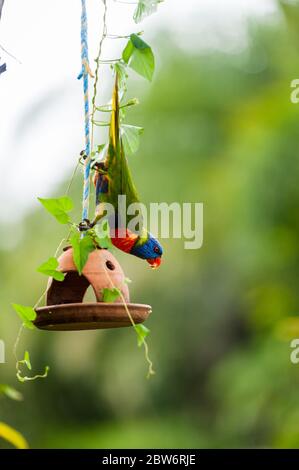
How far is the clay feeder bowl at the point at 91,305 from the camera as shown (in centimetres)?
132

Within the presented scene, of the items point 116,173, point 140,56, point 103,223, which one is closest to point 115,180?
point 116,173

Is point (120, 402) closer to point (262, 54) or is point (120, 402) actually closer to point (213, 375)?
point (213, 375)

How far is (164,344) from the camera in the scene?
1062 centimetres

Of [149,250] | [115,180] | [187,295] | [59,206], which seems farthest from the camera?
[187,295]

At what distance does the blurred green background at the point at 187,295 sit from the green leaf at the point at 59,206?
6.09m

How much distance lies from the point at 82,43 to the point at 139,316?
0.52 meters

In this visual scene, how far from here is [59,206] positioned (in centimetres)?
129

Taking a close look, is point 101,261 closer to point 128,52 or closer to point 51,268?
point 51,268

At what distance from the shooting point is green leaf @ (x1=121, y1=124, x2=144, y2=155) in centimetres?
149

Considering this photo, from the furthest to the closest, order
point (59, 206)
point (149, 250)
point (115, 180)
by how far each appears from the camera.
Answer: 1. point (149, 250)
2. point (115, 180)
3. point (59, 206)

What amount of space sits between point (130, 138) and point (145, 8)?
284mm

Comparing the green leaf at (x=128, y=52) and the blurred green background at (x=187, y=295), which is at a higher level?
the blurred green background at (x=187, y=295)

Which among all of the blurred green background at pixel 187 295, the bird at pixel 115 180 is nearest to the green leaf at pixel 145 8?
the bird at pixel 115 180

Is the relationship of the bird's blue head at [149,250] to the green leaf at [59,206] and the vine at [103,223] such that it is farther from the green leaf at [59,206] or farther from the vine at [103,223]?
the green leaf at [59,206]
